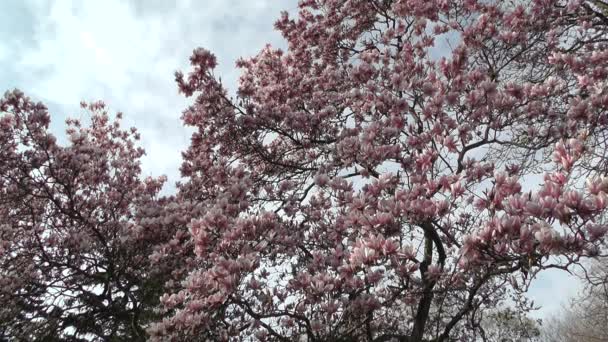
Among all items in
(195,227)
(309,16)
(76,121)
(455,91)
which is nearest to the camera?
(195,227)

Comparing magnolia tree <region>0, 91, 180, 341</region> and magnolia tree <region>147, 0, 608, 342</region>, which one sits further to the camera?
magnolia tree <region>0, 91, 180, 341</region>

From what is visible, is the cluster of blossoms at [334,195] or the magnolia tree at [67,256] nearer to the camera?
the cluster of blossoms at [334,195]

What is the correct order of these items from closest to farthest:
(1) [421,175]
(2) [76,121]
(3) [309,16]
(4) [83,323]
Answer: (1) [421,175]
(4) [83,323]
(3) [309,16]
(2) [76,121]

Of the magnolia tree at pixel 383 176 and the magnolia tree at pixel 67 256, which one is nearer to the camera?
the magnolia tree at pixel 383 176

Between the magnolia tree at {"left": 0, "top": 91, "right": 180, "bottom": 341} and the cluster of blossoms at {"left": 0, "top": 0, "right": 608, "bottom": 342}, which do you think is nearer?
the cluster of blossoms at {"left": 0, "top": 0, "right": 608, "bottom": 342}

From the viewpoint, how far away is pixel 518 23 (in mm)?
5508

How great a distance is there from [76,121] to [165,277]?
727 cm

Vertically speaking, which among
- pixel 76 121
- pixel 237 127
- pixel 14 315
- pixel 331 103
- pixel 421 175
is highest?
pixel 76 121

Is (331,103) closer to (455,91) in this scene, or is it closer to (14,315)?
(455,91)

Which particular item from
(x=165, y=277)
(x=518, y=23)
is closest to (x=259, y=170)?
(x=165, y=277)

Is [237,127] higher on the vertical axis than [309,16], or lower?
lower

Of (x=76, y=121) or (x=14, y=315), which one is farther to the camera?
(x=76, y=121)

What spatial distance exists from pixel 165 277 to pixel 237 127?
218cm

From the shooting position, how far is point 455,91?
4.57 meters
